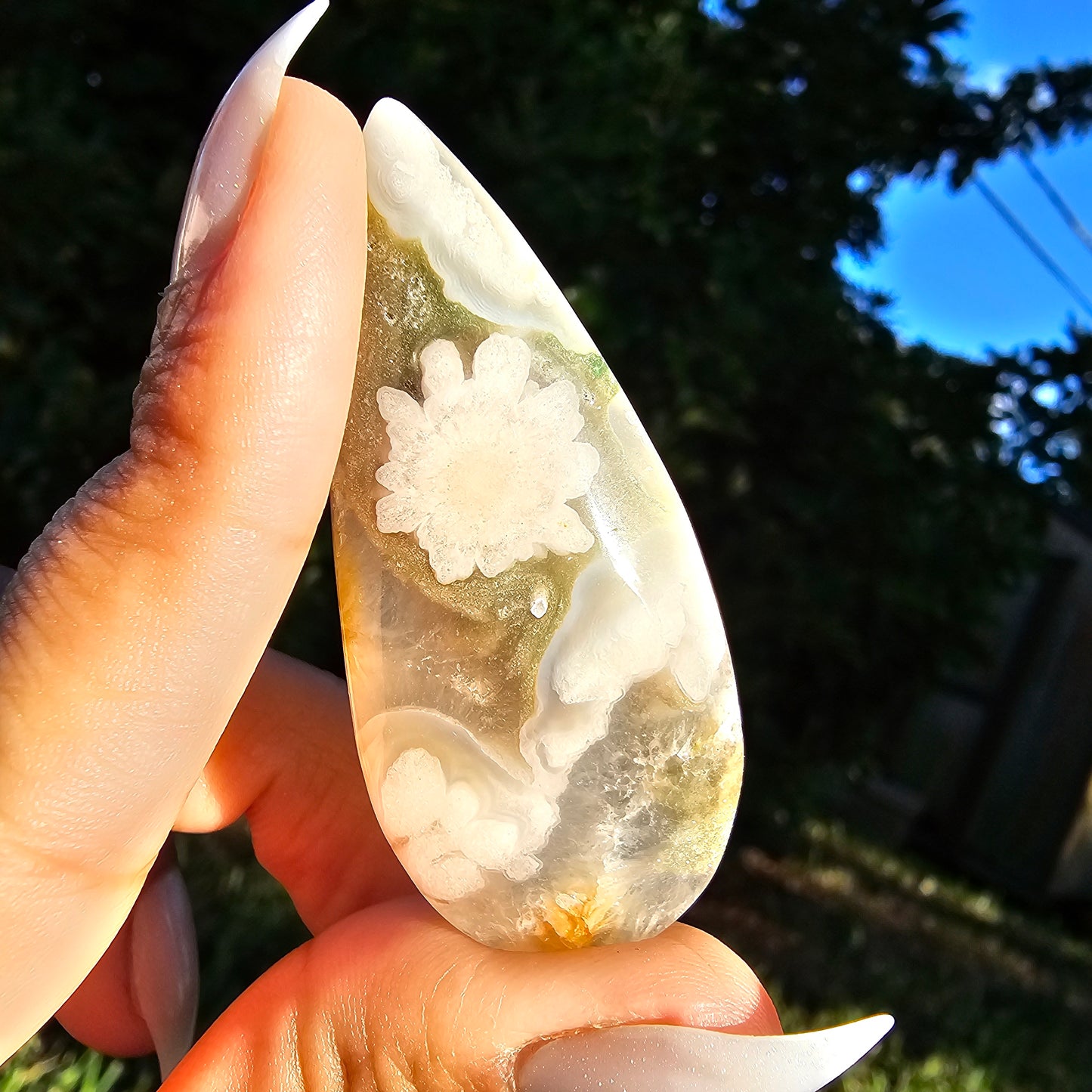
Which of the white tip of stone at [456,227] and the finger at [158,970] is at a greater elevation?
the white tip of stone at [456,227]

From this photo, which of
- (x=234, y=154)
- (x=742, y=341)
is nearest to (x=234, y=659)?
(x=234, y=154)

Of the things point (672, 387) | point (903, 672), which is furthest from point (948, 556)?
point (672, 387)

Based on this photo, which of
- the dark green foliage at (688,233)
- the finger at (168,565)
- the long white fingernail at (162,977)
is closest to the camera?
the finger at (168,565)

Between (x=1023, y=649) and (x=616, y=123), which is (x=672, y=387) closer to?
(x=616, y=123)

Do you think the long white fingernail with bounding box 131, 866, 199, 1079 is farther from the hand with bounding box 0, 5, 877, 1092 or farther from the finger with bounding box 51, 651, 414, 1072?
the hand with bounding box 0, 5, 877, 1092

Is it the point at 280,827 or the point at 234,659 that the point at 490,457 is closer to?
the point at 234,659

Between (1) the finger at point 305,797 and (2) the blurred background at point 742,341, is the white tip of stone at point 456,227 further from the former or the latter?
(2) the blurred background at point 742,341

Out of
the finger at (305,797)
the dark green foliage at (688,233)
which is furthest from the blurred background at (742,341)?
the finger at (305,797)

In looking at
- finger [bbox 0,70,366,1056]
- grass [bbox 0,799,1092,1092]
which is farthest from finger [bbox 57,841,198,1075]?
grass [bbox 0,799,1092,1092]
